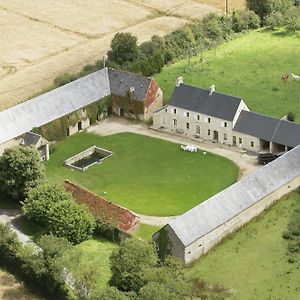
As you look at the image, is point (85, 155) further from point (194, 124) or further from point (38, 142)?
point (194, 124)

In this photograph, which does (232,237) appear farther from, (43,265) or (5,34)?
(5,34)

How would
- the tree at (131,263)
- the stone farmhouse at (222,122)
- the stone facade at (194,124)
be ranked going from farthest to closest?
the stone facade at (194,124)
the stone farmhouse at (222,122)
the tree at (131,263)

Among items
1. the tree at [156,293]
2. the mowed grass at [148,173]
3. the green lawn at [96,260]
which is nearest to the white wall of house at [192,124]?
the mowed grass at [148,173]

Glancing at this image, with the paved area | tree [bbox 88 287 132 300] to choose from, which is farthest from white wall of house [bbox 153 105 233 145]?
tree [bbox 88 287 132 300]

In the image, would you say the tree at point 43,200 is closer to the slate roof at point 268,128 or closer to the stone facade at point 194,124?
the stone facade at point 194,124

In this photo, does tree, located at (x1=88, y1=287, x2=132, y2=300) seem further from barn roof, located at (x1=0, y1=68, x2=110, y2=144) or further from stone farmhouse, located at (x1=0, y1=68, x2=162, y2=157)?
stone farmhouse, located at (x1=0, y1=68, x2=162, y2=157)

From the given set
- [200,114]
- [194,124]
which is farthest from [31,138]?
[200,114]
